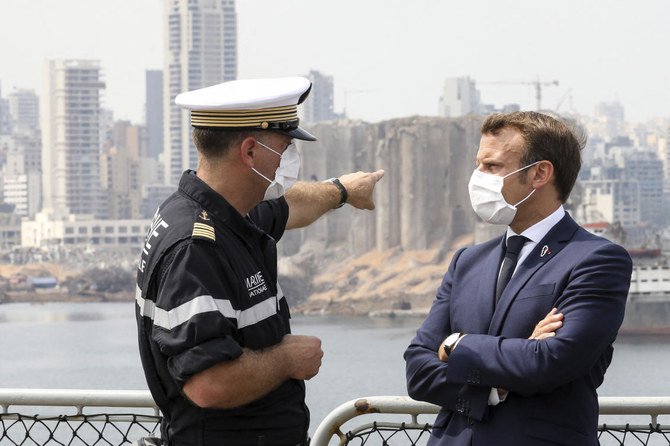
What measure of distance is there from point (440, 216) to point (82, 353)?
34.1 metres

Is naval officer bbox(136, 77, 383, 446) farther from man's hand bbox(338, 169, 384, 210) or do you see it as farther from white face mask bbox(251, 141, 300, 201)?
man's hand bbox(338, 169, 384, 210)

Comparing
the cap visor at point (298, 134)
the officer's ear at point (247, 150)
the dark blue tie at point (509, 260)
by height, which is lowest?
the dark blue tie at point (509, 260)

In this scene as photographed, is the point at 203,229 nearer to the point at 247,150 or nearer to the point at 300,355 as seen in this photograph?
the point at 247,150

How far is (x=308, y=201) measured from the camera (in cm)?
311

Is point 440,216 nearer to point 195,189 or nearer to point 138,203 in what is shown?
point 138,203

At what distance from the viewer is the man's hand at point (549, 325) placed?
96.7 inches

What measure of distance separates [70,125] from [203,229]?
128 m

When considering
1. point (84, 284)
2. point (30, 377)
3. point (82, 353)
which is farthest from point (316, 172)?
point (30, 377)

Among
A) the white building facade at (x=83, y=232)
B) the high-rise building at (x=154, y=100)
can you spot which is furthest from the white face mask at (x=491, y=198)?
the high-rise building at (x=154, y=100)

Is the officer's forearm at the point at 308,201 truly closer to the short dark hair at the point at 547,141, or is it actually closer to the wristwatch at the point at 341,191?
the wristwatch at the point at 341,191

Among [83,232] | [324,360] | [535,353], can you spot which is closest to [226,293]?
[535,353]

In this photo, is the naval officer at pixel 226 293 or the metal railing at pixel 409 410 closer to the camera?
the naval officer at pixel 226 293

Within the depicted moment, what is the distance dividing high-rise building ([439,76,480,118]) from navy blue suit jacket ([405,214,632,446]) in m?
113

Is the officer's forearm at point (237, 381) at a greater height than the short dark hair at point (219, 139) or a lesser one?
lesser
